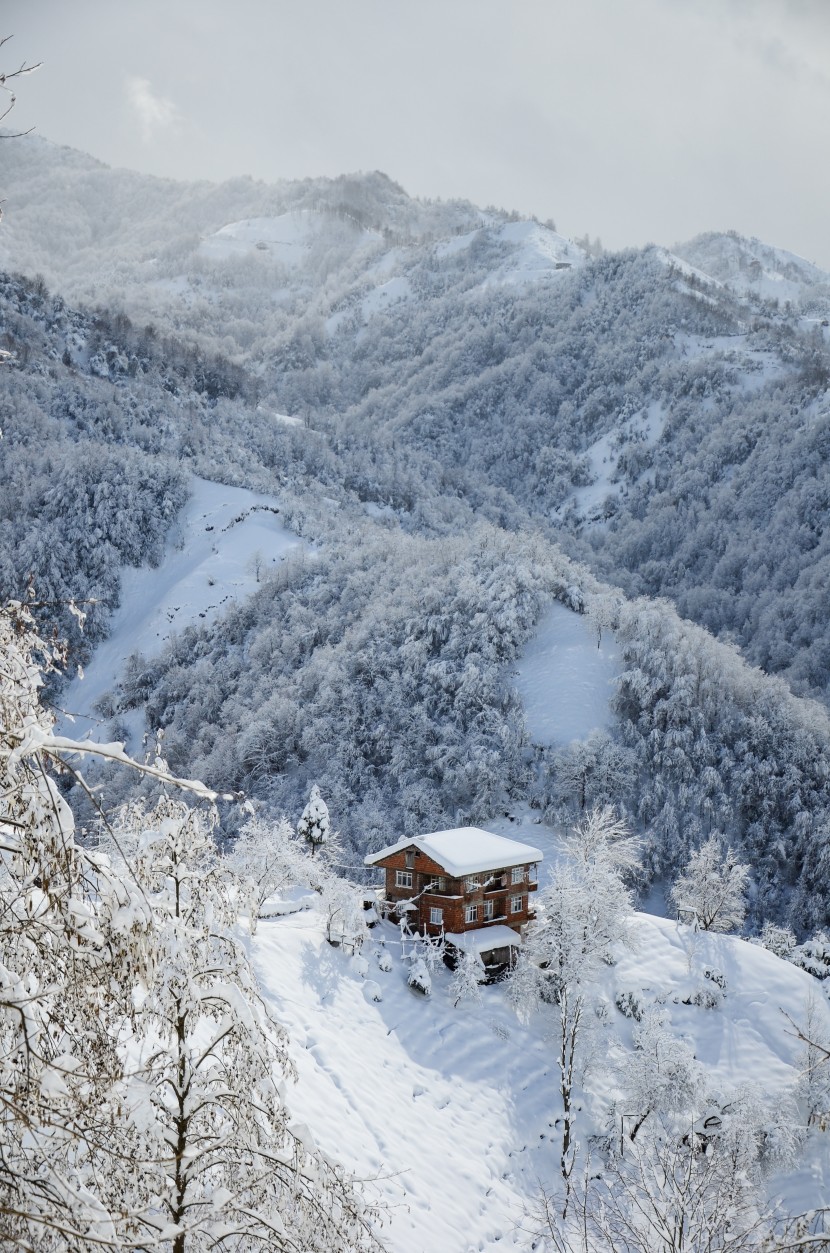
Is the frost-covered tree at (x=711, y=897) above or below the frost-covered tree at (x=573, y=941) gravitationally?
below

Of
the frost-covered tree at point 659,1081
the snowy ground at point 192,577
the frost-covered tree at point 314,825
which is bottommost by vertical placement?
the snowy ground at point 192,577

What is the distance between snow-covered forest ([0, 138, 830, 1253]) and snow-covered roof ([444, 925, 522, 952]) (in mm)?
1257

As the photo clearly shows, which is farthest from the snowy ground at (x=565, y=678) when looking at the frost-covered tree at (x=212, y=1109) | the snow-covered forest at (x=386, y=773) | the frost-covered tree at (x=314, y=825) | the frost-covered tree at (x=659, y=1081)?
the frost-covered tree at (x=212, y=1109)

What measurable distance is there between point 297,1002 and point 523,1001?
27.2 feet

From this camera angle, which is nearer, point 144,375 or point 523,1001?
point 523,1001

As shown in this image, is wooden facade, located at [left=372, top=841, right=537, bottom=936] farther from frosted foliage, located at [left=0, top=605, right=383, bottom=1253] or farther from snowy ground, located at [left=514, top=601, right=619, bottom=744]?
frosted foliage, located at [left=0, top=605, right=383, bottom=1253]

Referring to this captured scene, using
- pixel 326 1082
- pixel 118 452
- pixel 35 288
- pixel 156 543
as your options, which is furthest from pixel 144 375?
pixel 326 1082

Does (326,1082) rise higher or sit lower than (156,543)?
higher

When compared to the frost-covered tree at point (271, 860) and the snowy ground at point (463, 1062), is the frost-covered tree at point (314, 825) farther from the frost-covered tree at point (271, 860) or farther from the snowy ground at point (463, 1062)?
the snowy ground at point (463, 1062)

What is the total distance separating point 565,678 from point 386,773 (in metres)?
14.3

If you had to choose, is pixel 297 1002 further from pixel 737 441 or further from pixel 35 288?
pixel 737 441

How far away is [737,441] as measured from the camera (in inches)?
5738

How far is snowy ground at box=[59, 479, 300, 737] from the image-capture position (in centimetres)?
7744

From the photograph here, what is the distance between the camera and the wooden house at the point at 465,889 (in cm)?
3259
